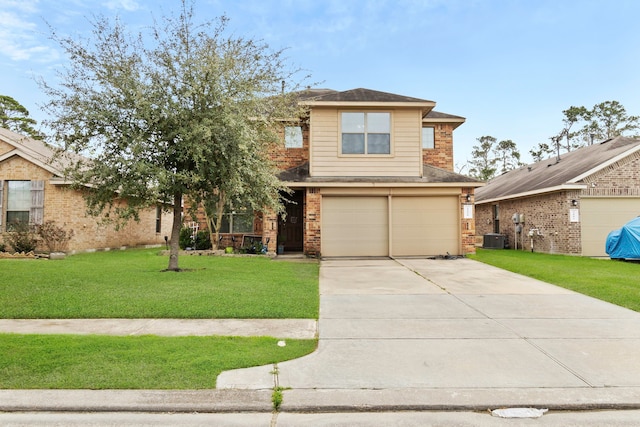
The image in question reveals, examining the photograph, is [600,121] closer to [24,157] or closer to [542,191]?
[542,191]

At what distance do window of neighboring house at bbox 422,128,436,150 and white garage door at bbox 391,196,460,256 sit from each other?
3339 mm

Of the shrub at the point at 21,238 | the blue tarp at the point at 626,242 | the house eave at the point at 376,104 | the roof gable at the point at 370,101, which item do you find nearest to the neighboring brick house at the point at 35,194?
the shrub at the point at 21,238

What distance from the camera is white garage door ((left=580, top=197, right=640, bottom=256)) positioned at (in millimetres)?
15773

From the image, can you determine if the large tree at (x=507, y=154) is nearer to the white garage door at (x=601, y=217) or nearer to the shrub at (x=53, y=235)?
the white garage door at (x=601, y=217)

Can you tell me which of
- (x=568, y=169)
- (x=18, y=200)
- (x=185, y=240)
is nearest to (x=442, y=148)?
(x=568, y=169)

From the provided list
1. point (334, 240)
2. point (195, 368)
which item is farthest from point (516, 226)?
point (195, 368)

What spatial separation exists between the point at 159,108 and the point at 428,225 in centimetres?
996

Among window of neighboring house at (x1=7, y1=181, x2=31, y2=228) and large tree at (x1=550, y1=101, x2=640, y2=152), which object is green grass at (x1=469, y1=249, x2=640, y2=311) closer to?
window of neighboring house at (x1=7, y1=181, x2=31, y2=228)

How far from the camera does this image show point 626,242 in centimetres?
1399

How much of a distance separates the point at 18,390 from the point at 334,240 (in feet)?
38.3

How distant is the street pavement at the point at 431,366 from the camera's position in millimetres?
3197

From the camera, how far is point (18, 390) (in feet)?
11.0

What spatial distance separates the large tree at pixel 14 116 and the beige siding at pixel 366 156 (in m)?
27.9

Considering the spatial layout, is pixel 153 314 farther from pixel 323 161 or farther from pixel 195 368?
pixel 323 161
